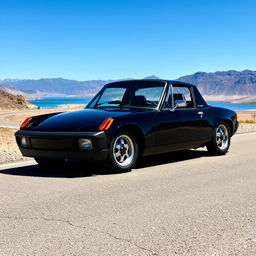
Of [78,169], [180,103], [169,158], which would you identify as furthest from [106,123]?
[169,158]

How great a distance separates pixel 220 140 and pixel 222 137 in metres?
0.09

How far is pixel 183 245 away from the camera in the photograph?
3.57m

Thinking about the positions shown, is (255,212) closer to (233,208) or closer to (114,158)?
(233,208)

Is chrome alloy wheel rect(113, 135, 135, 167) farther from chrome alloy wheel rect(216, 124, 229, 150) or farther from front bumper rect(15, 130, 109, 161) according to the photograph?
chrome alloy wheel rect(216, 124, 229, 150)

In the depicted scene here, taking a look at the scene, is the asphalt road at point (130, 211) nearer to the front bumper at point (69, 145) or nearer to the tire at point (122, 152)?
the tire at point (122, 152)

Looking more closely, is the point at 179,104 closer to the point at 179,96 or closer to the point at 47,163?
the point at 179,96

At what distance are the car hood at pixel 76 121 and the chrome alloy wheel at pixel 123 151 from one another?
0.40 meters

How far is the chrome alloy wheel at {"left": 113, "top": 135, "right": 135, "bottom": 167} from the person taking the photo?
698cm

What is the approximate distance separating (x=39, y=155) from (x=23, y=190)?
1205 mm

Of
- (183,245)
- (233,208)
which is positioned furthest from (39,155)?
(183,245)

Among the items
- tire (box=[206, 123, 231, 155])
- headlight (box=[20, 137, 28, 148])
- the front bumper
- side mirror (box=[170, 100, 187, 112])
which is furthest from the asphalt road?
tire (box=[206, 123, 231, 155])

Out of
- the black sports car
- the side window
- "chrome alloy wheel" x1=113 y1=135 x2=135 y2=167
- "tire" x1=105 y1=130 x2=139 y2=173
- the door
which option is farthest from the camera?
the side window

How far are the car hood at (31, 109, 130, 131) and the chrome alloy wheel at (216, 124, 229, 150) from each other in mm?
2607

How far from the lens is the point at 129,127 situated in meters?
7.11
